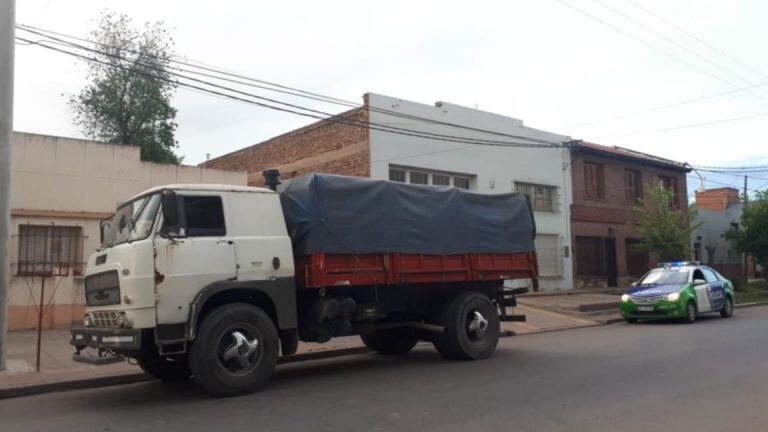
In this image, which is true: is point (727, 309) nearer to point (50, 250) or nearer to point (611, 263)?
point (611, 263)

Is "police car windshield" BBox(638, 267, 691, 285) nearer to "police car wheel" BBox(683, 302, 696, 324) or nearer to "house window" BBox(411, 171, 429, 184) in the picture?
"police car wheel" BBox(683, 302, 696, 324)

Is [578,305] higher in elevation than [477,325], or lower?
lower

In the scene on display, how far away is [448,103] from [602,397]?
15.3 meters

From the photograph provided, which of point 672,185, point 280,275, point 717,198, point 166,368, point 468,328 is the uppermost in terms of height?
point 717,198

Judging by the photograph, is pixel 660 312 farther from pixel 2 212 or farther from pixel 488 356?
pixel 2 212

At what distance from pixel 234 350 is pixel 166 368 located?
1.80 m

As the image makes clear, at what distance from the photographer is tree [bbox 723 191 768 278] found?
94.2 feet

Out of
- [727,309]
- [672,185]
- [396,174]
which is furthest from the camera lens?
[672,185]

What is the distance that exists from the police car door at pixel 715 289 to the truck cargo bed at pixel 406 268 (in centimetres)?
843

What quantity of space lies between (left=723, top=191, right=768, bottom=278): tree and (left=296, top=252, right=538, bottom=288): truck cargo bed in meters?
22.3

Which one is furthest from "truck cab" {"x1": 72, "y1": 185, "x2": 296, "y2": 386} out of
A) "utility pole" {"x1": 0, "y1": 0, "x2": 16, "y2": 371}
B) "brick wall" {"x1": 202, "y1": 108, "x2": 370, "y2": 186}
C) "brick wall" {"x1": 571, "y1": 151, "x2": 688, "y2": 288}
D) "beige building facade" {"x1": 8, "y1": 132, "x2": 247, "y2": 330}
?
"brick wall" {"x1": 571, "y1": 151, "x2": 688, "y2": 288}

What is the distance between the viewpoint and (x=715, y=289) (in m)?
17.5

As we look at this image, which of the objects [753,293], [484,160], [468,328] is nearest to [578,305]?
[484,160]

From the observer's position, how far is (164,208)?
7562mm
